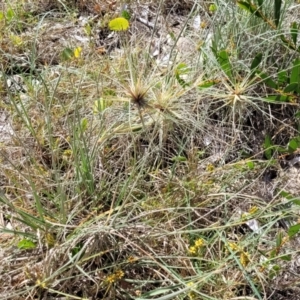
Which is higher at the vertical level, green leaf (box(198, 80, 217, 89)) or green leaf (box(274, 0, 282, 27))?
green leaf (box(274, 0, 282, 27))

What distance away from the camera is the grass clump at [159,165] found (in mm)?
1358

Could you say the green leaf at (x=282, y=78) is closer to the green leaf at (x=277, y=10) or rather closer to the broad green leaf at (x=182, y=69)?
the green leaf at (x=277, y=10)

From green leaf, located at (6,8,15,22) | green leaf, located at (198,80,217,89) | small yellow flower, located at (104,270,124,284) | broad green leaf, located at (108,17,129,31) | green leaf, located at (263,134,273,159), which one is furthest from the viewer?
green leaf, located at (6,8,15,22)

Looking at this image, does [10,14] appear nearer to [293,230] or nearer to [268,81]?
[268,81]

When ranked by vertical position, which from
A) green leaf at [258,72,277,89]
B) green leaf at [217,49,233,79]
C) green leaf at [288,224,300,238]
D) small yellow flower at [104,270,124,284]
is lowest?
small yellow flower at [104,270,124,284]

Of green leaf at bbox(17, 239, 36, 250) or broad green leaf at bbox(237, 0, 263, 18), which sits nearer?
green leaf at bbox(17, 239, 36, 250)

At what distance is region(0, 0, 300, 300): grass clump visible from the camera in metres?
1.36

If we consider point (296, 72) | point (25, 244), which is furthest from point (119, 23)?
point (25, 244)

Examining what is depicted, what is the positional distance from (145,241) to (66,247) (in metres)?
0.22

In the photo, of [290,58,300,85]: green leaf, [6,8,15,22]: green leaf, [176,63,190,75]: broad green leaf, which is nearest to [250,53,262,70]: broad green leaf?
[290,58,300,85]: green leaf

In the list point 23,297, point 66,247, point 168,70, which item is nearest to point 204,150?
point 168,70

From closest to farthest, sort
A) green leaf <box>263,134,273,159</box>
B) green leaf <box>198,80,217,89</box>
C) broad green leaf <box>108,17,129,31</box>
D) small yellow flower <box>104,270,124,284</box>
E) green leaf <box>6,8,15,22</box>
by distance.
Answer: small yellow flower <box>104,270,124,284</box> < green leaf <box>263,134,273,159</box> < green leaf <box>198,80,217,89</box> < broad green leaf <box>108,17,129,31</box> < green leaf <box>6,8,15,22</box>

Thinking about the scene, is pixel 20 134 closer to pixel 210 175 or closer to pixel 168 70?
pixel 168 70

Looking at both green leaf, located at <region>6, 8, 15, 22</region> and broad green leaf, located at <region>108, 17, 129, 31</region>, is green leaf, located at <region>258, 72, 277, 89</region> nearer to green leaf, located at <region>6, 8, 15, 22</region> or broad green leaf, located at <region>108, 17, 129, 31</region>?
broad green leaf, located at <region>108, 17, 129, 31</region>
